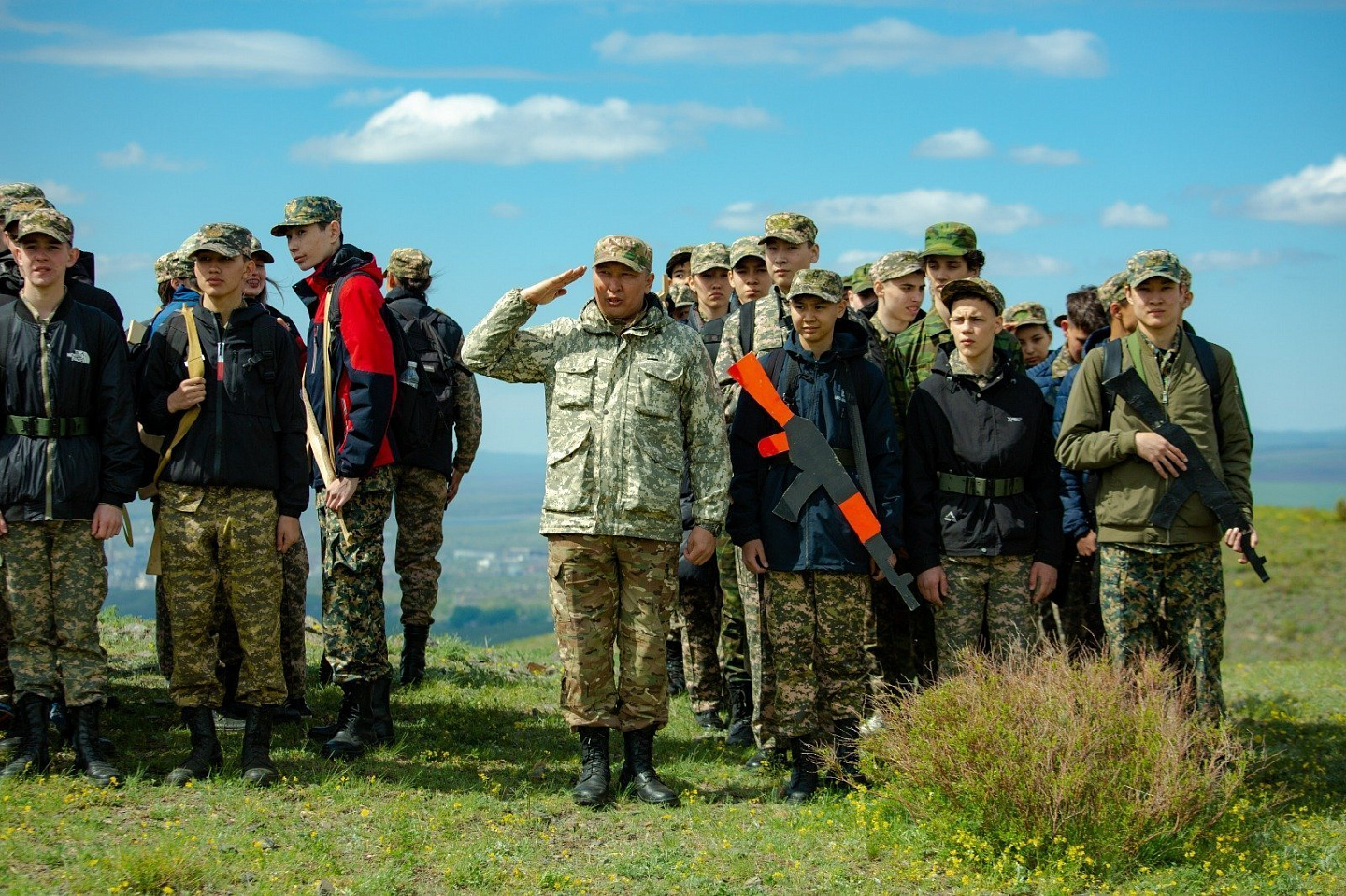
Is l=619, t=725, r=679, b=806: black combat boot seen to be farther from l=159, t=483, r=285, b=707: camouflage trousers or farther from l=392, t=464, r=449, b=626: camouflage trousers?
l=392, t=464, r=449, b=626: camouflage trousers

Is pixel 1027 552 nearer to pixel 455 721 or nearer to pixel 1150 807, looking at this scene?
pixel 1150 807

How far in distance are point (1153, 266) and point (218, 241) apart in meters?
5.30

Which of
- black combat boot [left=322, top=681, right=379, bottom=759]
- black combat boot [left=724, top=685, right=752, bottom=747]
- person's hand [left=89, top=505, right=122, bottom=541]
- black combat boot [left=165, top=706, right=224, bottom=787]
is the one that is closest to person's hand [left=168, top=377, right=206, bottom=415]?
person's hand [left=89, top=505, right=122, bottom=541]

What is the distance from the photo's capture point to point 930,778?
6.06m

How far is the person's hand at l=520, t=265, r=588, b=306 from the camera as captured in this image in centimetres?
632

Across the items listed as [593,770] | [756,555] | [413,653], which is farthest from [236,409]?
[413,653]

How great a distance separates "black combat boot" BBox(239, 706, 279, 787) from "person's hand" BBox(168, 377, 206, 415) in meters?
1.66

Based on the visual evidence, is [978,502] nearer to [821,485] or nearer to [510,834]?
[821,485]

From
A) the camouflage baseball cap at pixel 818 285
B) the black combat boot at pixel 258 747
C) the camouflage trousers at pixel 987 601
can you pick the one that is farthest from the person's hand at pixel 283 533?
the camouflage trousers at pixel 987 601

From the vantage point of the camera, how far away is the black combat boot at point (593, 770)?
6.50m

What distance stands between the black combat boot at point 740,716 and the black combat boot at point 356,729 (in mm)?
2298

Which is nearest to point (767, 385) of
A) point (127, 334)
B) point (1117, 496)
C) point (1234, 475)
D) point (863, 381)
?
point (863, 381)

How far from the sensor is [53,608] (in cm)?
639

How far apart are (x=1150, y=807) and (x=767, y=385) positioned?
290 centimetres
